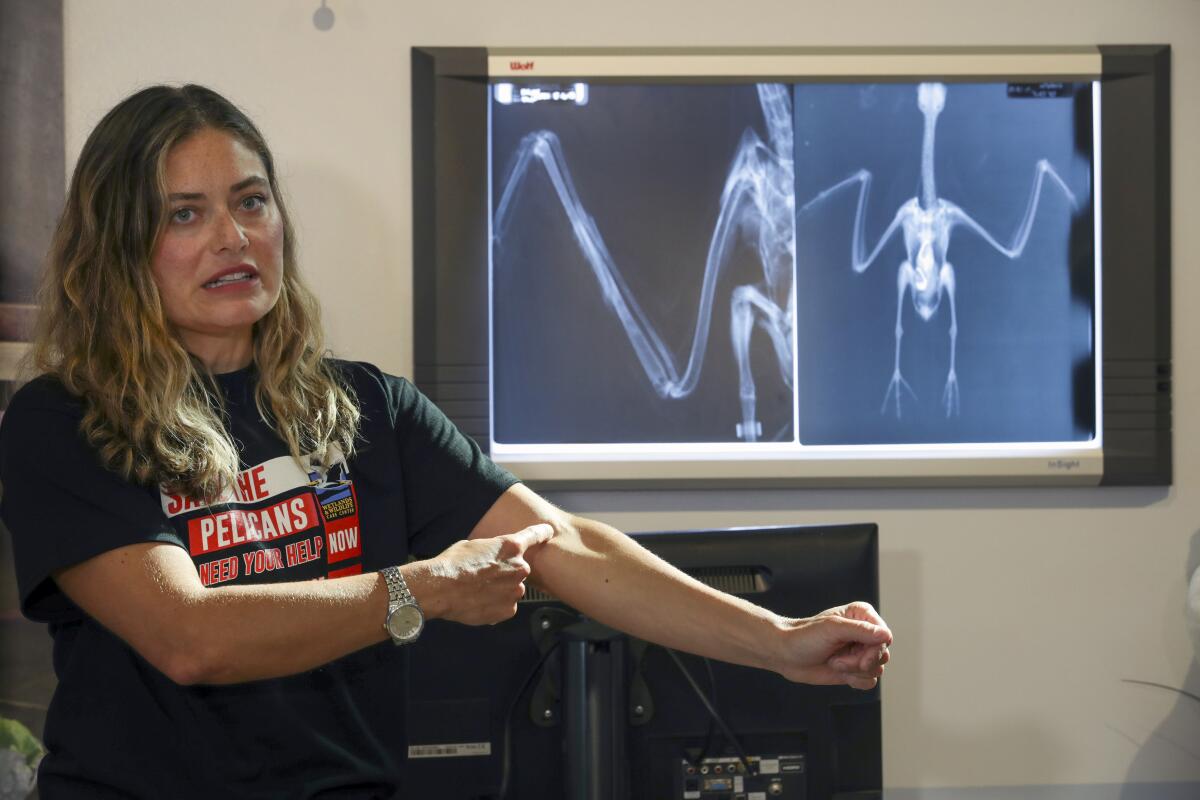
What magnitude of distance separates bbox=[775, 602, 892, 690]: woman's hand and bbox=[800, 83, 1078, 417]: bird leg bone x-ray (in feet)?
3.56

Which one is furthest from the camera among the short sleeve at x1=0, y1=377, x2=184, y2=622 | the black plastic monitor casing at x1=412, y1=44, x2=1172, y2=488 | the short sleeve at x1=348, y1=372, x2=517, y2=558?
the black plastic monitor casing at x1=412, y1=44, x2=1172, y2=488

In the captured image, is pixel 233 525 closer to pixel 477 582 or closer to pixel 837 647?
pixel 477 582

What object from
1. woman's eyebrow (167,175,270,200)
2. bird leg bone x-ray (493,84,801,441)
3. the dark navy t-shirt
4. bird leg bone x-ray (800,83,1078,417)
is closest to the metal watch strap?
the dark navy t-shirt

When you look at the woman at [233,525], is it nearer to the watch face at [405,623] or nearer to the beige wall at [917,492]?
the watch face at [405,623]

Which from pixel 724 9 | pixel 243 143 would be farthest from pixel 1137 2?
pixel 243 143

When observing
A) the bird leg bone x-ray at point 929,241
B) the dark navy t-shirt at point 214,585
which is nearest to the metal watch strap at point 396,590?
the dark navy t-shirt at point 214,585

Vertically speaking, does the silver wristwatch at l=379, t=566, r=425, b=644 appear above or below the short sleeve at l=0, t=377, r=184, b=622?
below

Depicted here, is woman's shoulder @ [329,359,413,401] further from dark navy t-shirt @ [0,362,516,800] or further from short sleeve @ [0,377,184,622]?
Result: short sleeve @ [0,377,184,622]

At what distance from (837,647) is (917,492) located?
3.68 feet

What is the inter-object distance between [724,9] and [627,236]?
0.47 metres

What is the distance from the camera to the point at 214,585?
1.33 metres

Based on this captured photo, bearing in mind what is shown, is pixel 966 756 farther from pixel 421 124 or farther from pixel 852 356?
pixel 421 124

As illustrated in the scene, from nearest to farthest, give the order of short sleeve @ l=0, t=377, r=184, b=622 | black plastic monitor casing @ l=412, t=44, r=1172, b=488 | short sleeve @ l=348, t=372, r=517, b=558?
short sleeve @ l=0, t=377, r=184, b=622 < short sleeve @ l=348, t=372, r=517, b=558 < black plastic monitor casing @ l=412, t=44, r=1172, b=488

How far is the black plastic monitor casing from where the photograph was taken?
2.31 metres
